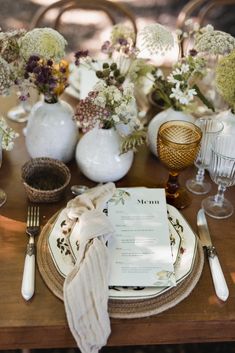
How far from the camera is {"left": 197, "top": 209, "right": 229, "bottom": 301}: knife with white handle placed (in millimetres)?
823

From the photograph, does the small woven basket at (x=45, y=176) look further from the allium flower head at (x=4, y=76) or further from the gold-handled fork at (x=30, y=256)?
the allium flower head at (x=4, y=76)

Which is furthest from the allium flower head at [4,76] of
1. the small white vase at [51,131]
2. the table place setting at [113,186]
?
the small white vase at [51,131]

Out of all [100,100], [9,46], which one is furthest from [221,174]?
[9,46]

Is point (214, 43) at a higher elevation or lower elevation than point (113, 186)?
higher

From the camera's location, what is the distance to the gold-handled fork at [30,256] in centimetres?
80

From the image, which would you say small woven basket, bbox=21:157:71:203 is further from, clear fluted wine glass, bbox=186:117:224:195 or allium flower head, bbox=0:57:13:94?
clear fluted wine glass, bbox=186:117:224:195

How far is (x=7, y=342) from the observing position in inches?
30.1

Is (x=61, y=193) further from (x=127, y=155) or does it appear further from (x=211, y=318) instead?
(x=211, y=318)

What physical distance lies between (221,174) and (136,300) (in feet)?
1.13

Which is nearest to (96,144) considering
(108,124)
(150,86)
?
(108,124)

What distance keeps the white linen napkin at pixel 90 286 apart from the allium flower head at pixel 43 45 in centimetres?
33

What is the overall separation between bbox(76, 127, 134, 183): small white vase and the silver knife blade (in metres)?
0.20

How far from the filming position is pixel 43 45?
93 centimetres

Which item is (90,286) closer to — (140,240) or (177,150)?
(140,240)
